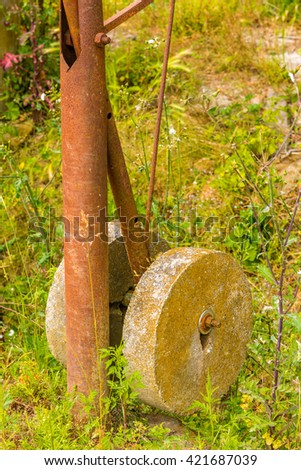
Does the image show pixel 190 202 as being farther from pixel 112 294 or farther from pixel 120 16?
pixel 120 16

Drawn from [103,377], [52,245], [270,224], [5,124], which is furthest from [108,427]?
[5,124]

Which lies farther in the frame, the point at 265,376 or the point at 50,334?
the point at 265,376

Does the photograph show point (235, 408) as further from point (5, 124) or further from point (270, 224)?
point (5, 124)

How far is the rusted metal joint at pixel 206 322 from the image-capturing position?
119 inches

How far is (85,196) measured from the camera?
9.26 feet

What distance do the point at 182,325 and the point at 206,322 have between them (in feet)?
0.45

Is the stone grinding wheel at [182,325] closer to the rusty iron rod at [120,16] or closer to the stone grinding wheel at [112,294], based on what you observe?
the stone grinding wheel at [112,294]

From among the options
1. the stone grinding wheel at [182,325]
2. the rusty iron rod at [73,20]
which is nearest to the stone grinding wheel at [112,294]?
the stone grinding wheel at [182,325]

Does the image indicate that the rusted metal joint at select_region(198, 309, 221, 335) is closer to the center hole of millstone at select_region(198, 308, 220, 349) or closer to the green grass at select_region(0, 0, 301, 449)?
the center hole of millstone at select_region(198, 308, 220, 349)

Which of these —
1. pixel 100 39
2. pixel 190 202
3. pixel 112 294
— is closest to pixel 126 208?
pixel 112 294

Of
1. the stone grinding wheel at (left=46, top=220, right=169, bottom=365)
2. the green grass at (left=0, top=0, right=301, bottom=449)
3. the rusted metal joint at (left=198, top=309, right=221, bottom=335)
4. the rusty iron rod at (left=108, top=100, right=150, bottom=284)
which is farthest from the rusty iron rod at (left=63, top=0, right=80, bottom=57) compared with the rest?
the rusted metal joint at (left=198, top=309, right=221, bottom=335)

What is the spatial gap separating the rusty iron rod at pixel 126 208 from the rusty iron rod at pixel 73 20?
0.28 meters

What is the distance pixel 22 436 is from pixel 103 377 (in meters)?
0.39

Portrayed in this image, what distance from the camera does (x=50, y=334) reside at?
3.24 m
